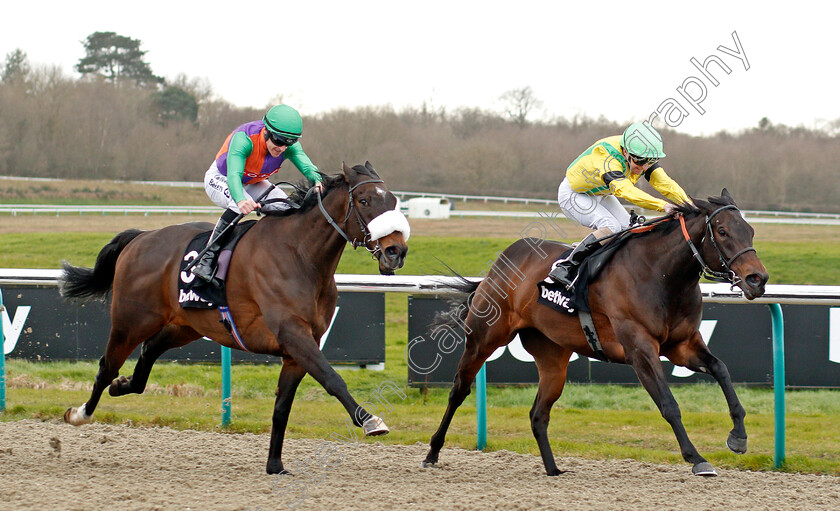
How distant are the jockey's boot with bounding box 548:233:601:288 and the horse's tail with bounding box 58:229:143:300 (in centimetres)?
269

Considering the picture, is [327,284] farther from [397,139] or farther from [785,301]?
[397,139]

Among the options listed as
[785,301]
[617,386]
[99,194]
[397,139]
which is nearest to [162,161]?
[99,194]

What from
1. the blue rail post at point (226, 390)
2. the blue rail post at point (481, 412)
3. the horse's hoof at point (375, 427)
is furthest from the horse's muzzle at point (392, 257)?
the blue rail post at point (226, 390)

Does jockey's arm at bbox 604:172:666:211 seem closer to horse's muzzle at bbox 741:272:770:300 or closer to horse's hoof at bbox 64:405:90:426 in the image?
horse's muzzle at bbox 741:272:770:300

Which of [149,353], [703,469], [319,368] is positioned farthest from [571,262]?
[149,353]

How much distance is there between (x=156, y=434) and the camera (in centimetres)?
562

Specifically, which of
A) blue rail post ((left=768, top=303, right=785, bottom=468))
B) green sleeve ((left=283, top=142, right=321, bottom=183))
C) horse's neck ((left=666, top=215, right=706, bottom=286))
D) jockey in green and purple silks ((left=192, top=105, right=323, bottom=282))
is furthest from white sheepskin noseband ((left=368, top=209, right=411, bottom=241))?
blue rail post ((left=768, top=303, right=785, bottom=468))

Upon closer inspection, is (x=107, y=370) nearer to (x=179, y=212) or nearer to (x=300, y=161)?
(x=300, y=161)

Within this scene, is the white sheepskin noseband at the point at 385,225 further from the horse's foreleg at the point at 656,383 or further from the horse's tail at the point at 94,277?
the horse's tail at the point at 94,277

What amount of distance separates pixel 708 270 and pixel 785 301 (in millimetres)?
1247

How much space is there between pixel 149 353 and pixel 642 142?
3.17m

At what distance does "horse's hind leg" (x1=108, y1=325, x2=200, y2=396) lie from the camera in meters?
5.08

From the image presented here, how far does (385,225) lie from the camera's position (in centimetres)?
397

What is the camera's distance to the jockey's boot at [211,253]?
447cm
